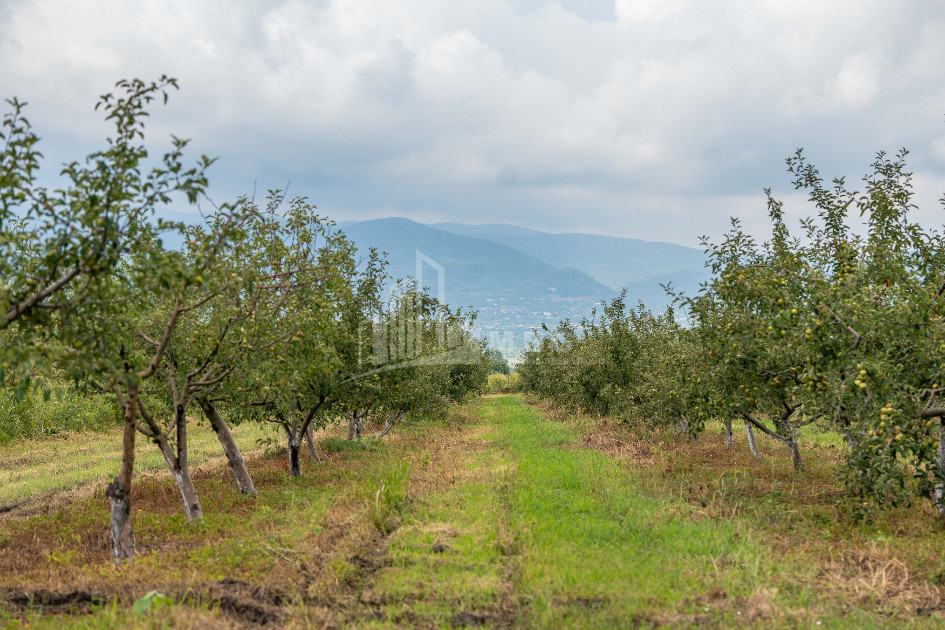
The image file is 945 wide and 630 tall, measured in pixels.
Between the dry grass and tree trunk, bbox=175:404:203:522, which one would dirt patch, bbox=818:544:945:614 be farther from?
tree trunk, bbox=175:404:203:522

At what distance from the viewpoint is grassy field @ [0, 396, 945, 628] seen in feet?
22.9

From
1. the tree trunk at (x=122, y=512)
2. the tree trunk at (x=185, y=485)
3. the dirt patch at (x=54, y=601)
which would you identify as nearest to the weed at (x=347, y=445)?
the tree trunk at (x=185, y=485)

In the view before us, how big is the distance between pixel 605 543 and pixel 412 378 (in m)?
11.8

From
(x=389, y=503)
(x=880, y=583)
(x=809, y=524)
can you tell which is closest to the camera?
(x=880, y=583)

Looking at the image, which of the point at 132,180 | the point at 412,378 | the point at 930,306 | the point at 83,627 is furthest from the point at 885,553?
the point at 412,378

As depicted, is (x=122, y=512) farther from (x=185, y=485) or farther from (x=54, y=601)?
(x=185, y=485)

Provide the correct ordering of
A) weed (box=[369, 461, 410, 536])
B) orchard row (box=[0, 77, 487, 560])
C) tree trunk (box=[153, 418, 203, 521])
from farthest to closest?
tree trunk (box=[153, 418, 203, 521]) < weed (box=[369, 461, 410, 536]) < orchard row (box=[0, 77, 487, 560])

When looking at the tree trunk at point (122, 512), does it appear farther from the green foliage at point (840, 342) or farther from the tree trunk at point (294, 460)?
the green foliage at point (840, 342)

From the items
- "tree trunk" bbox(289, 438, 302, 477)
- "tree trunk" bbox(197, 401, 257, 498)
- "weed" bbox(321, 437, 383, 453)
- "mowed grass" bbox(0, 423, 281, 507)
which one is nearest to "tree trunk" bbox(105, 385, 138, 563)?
"tree trunk" bbox(197, 401, 257, 498)

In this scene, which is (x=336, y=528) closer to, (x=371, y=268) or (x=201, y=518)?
(x=201, y=518)

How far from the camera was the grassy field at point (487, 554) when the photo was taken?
699 centimetres

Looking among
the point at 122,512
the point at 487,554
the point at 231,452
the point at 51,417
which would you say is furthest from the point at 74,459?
the point at 487,554

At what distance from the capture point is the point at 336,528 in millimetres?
10664

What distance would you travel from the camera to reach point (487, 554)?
8898mm
